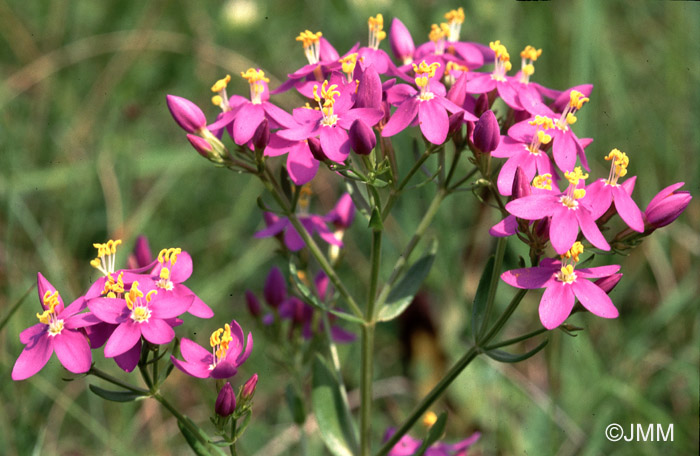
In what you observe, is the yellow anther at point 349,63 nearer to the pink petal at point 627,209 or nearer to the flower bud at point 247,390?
the pink petal at point 627,209

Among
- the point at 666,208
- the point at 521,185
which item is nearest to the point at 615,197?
the point at 666,208

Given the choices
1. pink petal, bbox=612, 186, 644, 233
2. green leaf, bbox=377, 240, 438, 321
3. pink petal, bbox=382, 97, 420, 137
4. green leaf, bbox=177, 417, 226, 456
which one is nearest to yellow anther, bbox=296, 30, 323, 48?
pink petal, bbox=382, 97, 420, 137

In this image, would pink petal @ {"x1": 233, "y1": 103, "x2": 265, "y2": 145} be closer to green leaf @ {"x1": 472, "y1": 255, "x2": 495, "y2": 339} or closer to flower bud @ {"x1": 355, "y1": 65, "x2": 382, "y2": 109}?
flower bud @ {"x1": 355, "y1": 65, "x2": 382, "y2": 109}

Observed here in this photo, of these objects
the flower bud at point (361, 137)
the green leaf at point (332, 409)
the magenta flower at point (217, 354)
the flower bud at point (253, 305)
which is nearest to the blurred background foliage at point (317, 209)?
the flower bud at point (253, 305)

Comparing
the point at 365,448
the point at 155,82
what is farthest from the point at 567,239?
the point at 155,82

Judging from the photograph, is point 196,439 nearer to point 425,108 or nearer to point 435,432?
point 435,432

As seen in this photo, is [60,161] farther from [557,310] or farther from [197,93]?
[557,310]
